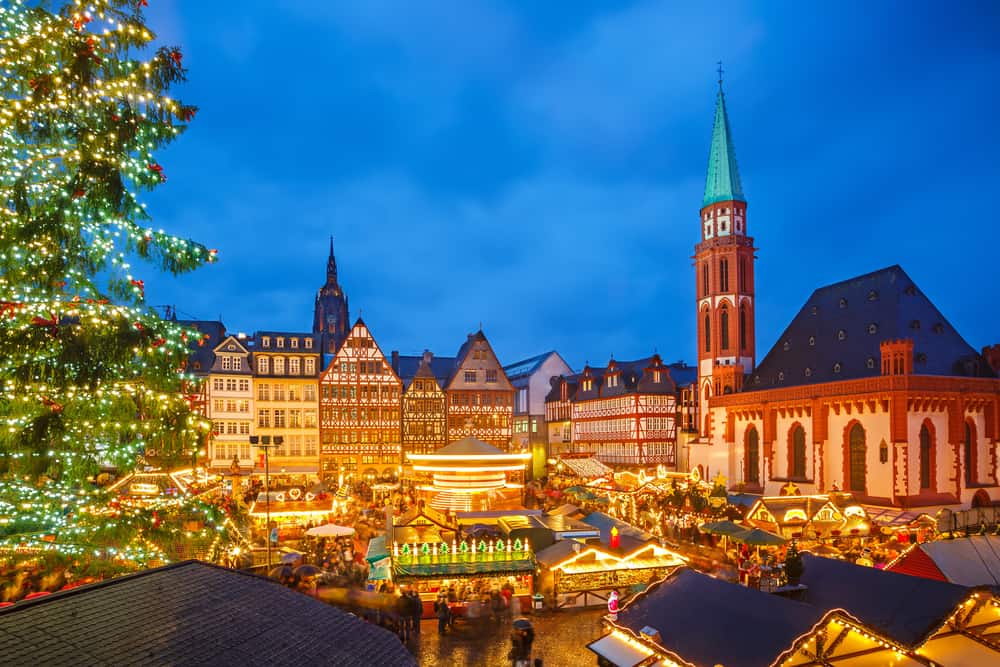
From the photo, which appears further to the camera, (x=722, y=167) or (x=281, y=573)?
(x=722, y=167)

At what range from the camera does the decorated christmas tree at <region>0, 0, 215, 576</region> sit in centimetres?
Result: 776

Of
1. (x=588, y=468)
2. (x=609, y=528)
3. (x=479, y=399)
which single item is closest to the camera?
(x=609, y=528)

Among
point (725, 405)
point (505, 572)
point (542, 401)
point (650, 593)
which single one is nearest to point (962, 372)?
point (725, 405)

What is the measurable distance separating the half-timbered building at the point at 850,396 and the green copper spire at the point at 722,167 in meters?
0.35

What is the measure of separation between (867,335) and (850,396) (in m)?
3.93

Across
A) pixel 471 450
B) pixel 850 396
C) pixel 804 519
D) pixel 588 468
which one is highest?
pixel 850 396

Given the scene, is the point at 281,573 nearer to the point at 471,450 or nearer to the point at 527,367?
the point at 471,450

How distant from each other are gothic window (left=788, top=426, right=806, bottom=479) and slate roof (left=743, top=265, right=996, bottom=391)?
117 inches

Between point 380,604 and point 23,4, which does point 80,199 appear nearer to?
point 23,4

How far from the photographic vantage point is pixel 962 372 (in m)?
37.6

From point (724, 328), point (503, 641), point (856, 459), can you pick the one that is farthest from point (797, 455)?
point (503, 641)

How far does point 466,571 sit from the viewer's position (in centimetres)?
1767

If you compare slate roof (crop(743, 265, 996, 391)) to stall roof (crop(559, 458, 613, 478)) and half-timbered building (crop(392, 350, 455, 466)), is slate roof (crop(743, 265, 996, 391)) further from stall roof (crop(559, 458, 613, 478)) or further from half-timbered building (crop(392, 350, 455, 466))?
half-timbered building (crop(392, 350, 455, 466))

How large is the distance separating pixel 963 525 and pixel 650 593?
2505 cm
